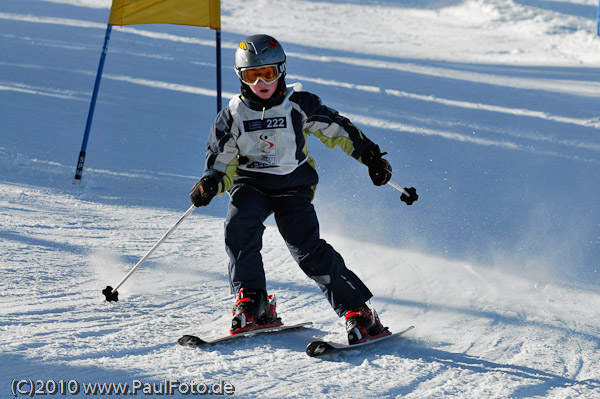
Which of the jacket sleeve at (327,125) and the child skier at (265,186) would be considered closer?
the child skier at (265,186)

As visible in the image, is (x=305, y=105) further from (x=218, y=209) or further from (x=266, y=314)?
(x=218, y=209)

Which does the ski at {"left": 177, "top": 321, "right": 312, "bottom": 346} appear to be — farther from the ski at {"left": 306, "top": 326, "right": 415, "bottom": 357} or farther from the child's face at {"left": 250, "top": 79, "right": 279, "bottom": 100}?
the child's face at {"left": 250, "top": 79, "right": 279, "bottom": 100}

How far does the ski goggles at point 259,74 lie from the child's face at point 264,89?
0.02 m

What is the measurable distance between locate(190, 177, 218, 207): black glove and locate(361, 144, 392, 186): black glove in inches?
32.9

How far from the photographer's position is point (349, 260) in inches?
199

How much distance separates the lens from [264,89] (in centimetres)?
354

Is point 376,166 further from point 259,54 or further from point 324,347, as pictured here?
point 324,347

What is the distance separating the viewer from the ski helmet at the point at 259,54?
351 centimetres

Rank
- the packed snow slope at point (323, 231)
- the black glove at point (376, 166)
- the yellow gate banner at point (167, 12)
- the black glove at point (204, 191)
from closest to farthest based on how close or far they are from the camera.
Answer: the packed snow slope at point (323, 231) < the black glove at point (204, 191) < the black glove at point (376, 166) < the yellow gate banner at point (167, 12)

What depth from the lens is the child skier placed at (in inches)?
138

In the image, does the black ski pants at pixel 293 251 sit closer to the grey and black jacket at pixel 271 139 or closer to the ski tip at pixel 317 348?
the grey and black jacket at pixel 271 139

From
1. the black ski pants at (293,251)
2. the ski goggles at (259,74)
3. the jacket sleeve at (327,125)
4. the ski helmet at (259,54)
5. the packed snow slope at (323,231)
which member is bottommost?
the packed snow slope at (323,231)

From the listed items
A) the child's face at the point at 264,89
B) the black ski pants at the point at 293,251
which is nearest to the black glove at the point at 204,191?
the black ski pants at the point at 293,251

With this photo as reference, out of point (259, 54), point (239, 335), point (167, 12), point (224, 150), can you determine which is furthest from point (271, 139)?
point (167, 12)
